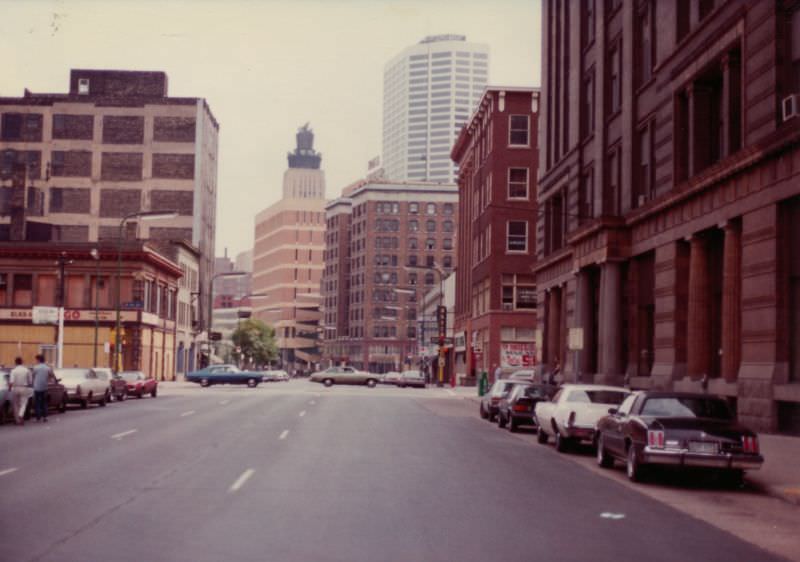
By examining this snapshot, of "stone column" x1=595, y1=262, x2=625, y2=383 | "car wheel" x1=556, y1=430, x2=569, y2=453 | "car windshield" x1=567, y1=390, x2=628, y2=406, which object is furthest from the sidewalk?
"stone column" x1=595, y1=262, x2=625, y2=383

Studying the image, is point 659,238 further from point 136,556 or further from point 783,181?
point 136,556

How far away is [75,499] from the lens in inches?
514

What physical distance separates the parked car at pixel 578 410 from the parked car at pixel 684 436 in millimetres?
4104

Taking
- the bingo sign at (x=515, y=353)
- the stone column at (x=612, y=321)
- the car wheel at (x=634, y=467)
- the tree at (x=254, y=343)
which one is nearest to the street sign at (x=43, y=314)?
the bingo sign at (x=515, y=353)

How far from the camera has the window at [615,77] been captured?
4150cm

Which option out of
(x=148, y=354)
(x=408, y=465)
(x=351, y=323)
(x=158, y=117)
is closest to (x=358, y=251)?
(x=351, y=323)

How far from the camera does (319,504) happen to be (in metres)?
12.9

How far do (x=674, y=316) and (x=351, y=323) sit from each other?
481 ft

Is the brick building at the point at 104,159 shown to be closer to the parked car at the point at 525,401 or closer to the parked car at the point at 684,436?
the parked car at the point at 525,401

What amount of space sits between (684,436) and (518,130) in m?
63.3

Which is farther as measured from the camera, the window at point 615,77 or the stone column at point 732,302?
the window at point 615,77

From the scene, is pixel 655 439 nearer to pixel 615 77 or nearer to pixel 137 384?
pixel 615 77

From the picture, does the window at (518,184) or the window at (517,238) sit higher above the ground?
the window at (518,184)

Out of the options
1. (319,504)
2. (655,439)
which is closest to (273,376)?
(655,439)
